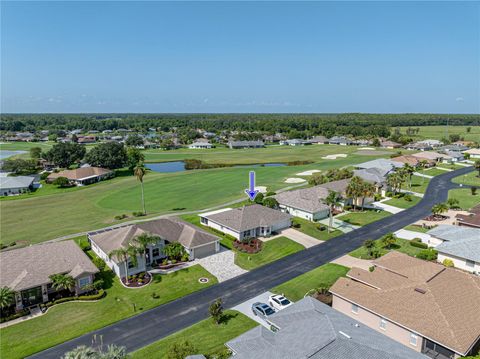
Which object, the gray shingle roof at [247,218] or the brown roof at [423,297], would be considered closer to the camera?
the brown roof at [423,297]

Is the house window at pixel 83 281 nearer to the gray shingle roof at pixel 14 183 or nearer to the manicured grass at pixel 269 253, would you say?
the manicured grass at pixel 269 253

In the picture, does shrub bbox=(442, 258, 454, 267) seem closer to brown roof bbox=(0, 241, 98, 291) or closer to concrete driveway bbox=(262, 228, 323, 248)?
concrete driveway bbox=(262, 228, 323, 248)

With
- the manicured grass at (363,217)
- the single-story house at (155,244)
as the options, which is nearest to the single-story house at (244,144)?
the manicured grass at (363,217)

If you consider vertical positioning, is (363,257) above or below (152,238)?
below

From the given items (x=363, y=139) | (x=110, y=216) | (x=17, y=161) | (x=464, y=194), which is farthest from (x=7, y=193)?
(x=363, y=139)

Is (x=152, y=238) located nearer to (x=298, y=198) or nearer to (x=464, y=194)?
(x=298, y=198)

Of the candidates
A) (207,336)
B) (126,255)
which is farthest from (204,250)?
(207,336)

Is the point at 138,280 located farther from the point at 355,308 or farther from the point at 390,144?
the point at 390,144
